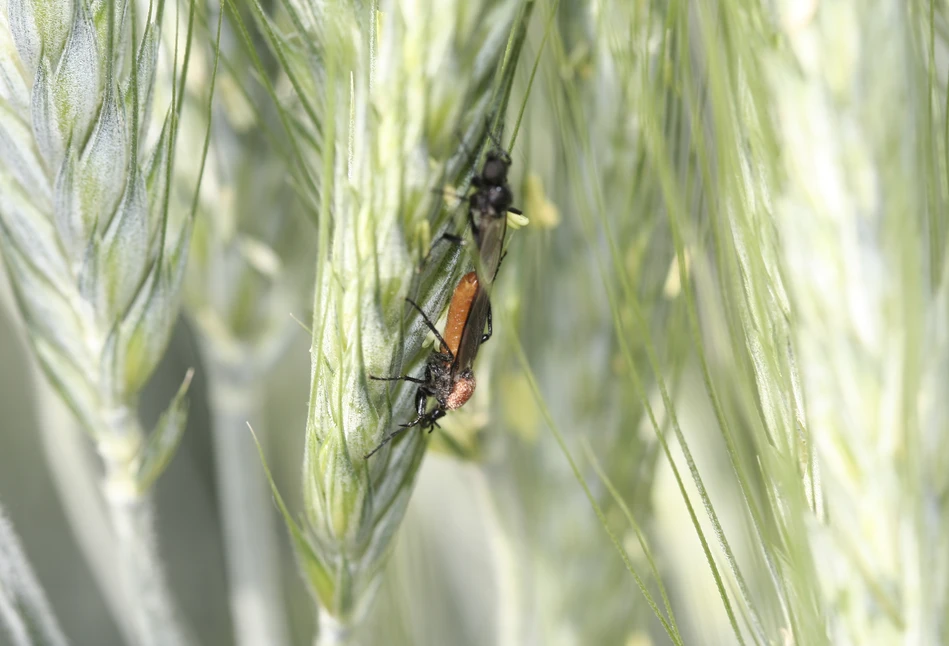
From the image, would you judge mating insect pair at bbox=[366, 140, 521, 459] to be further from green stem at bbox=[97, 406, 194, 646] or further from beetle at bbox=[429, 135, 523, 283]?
green stem at bbox=[97, 406, 194, 646]

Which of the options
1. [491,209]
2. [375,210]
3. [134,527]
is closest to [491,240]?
[491,209]

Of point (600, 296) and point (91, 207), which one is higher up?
point (91, 207)

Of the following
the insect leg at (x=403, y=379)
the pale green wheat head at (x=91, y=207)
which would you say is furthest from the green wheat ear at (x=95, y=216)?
the insect leg at (x=403, y=379)

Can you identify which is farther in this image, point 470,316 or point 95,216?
point 470,316

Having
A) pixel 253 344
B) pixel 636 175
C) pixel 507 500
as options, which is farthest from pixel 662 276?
pixel 253 344

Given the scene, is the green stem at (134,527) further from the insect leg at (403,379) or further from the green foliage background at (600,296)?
the insect leg at (403,379)

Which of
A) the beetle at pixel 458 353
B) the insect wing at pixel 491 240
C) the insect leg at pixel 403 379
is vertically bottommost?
the beetle at pixel 458 353

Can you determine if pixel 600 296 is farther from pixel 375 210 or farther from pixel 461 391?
pixel 375 210

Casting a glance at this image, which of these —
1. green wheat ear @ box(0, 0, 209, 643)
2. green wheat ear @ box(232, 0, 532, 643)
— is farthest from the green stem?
green wheat ear @ box(232, 0, 532, 643)

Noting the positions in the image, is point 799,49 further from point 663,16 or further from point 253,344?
point 253,344

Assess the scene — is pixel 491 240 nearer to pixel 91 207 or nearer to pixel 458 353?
pixel 458 353
